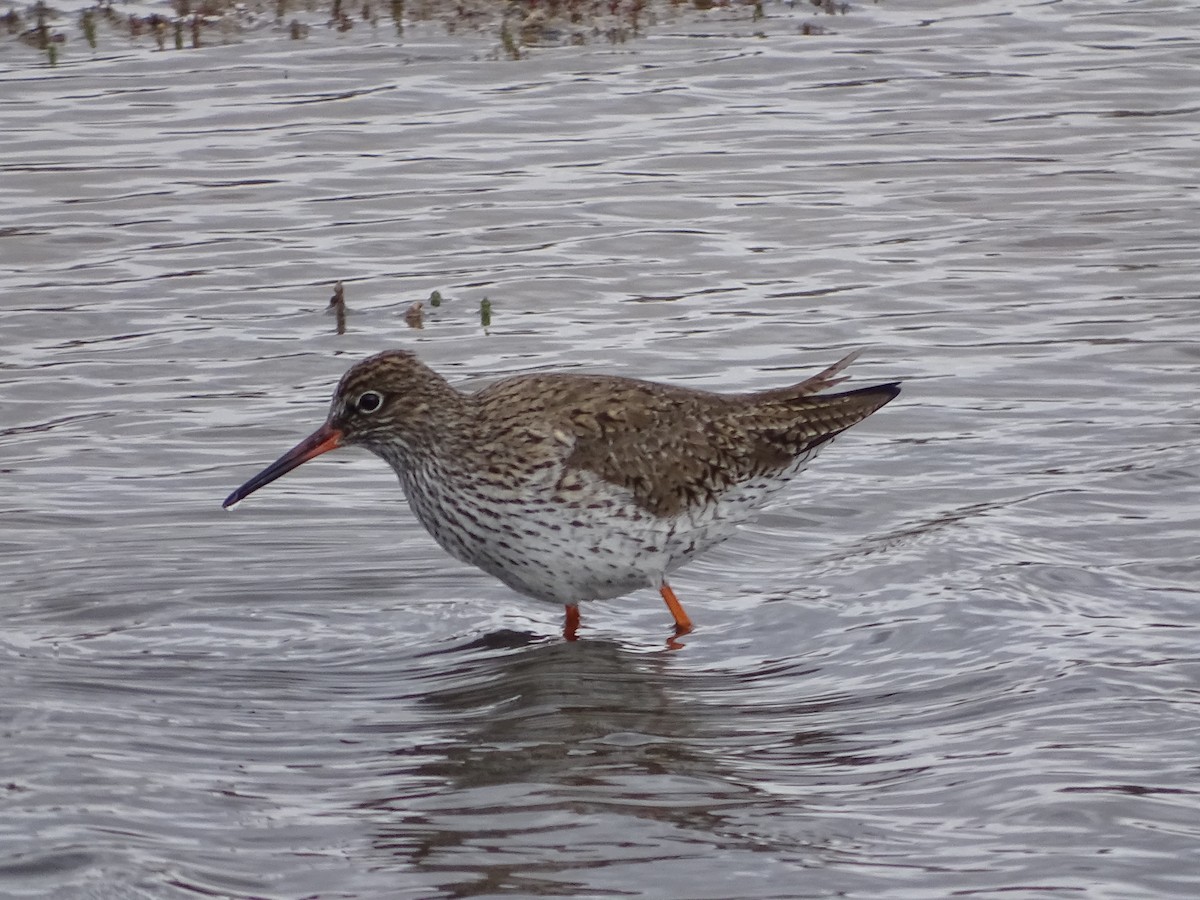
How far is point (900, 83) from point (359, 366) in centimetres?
993

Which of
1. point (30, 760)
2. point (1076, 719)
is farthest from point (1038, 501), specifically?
point (30, 760)

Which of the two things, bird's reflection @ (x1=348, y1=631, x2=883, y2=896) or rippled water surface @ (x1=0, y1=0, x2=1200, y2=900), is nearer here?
bird's reflection @ (x1=348, y1=631, x2=883, y2=896)

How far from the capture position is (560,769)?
761 cm

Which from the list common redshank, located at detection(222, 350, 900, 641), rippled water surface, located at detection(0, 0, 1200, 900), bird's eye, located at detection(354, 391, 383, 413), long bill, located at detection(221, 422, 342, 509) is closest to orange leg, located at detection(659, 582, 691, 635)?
common redshank, located at detection(222, 350, 900, 641)

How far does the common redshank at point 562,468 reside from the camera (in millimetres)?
8945

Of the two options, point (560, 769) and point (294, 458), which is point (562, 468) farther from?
point (560, 769)

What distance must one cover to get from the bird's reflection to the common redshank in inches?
18.5

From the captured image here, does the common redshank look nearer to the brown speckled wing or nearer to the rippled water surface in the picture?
the brown speckled wing

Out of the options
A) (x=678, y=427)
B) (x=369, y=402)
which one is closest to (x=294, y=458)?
(x=369, y=402)

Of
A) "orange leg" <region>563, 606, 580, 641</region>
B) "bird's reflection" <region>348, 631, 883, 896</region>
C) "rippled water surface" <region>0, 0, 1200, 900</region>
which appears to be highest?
"rippled water surface" <region>0, 0, 1200, 900</region>

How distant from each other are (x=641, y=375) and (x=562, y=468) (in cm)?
323

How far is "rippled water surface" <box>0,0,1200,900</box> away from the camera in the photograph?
701 cm

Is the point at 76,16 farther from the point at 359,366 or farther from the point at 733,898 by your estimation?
the point at 733,898

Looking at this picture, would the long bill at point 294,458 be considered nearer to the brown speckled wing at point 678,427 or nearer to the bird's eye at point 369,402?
the bird's eye at point 369,402
